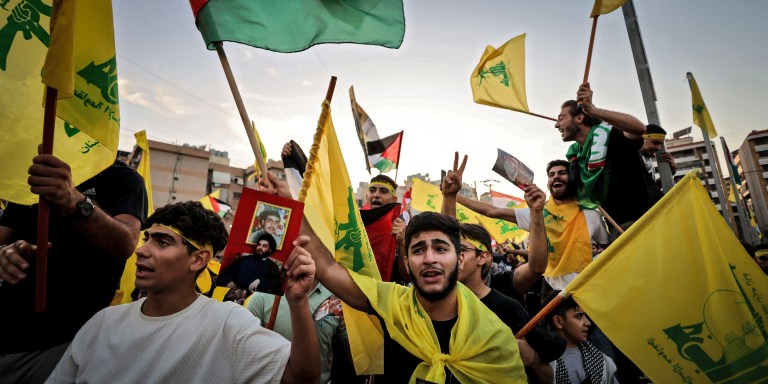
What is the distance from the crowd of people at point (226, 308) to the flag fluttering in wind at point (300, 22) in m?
0.90

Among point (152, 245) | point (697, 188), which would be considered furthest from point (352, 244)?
point (697, 188)

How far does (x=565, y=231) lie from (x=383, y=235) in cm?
202

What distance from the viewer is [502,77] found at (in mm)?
5309

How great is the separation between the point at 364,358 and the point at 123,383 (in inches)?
53.7

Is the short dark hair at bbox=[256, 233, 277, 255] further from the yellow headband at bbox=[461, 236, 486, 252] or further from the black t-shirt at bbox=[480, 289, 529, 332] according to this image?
the yellow headband at bbox=[461, 236, 486, 252]

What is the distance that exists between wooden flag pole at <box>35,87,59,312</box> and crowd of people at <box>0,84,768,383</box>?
0.33 ft

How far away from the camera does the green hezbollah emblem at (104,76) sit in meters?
2.10

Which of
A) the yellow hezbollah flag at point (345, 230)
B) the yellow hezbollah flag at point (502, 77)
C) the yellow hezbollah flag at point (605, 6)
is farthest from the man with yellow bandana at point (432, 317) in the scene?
the yellow hezbollah flag at point (605, 6)

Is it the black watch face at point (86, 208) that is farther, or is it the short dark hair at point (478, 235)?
the short dark hair at point (478, 235)

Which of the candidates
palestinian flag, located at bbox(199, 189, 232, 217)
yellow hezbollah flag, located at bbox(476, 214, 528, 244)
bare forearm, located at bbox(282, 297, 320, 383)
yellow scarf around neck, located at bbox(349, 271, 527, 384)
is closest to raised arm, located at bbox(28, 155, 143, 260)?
bare forearm, located at bbox(282, 297, 320, 383)

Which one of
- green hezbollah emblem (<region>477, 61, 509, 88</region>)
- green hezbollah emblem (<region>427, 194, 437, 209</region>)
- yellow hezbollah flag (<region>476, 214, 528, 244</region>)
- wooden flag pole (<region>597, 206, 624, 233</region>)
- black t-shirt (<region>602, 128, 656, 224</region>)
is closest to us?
wooden flag pole (<region>597, 206, 624, 233</region>)

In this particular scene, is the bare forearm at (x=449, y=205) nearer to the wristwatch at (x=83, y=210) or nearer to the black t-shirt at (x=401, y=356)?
the black t-shirt at (x=401, y=356)

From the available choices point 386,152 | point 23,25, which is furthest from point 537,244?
point 23,25

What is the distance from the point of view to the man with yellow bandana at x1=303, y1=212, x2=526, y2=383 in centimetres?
216
